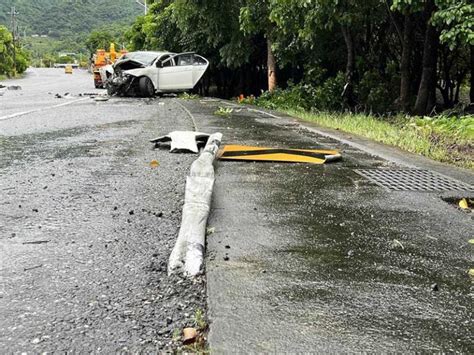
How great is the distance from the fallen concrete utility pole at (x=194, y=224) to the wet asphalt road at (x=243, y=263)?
81 millimetres

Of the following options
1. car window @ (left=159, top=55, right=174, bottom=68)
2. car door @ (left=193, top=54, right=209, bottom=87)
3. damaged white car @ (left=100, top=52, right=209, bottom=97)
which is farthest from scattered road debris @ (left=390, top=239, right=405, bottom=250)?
car door @ (left=193, top=54, right=209, bottom=87)

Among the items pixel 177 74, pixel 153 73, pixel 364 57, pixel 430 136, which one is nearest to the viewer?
pixel 430 136

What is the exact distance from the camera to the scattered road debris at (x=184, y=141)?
576cm

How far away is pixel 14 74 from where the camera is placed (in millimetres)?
53500

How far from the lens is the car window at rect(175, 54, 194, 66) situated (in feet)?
61.6

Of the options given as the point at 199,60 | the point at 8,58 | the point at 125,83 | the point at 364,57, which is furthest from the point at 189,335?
the point at 8,58

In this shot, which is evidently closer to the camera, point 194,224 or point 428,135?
point 194,224

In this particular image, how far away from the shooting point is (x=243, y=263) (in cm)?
236

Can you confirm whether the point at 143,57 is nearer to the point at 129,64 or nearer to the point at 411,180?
the point at 129,64

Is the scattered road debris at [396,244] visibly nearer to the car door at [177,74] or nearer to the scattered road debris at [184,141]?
the scattered road debris at [184,141]

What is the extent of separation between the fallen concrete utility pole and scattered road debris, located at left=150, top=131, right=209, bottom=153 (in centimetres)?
158

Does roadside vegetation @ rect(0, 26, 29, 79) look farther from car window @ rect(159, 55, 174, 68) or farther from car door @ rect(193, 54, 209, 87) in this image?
car window @ rect(159, 55, 174, 68)

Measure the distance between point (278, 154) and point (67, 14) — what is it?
15727 centimetres

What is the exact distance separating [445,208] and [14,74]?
5674 centimetres
